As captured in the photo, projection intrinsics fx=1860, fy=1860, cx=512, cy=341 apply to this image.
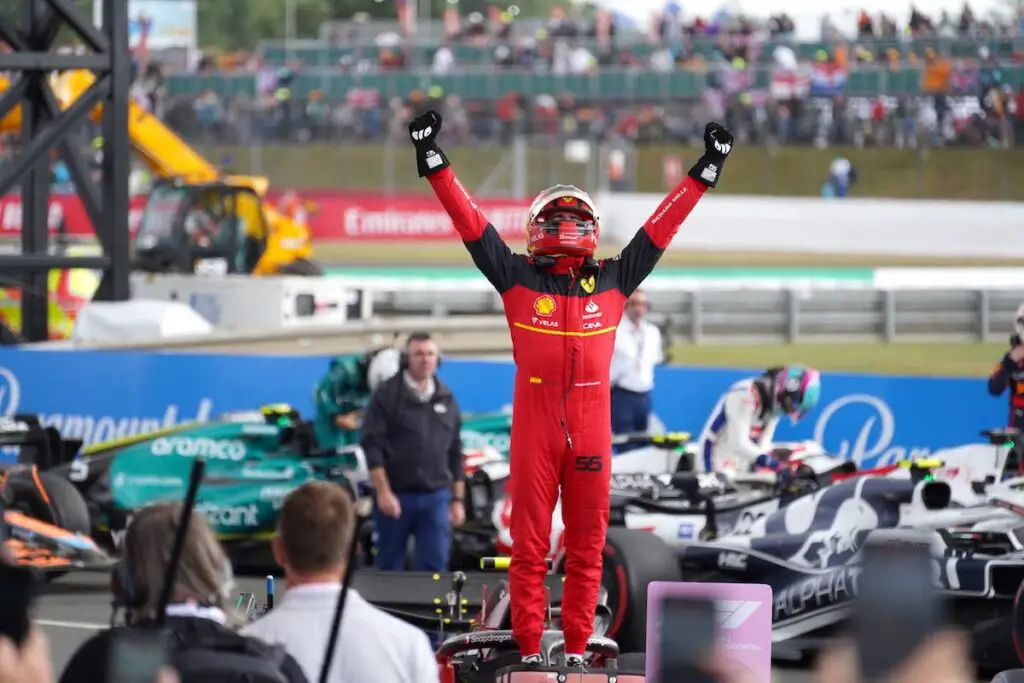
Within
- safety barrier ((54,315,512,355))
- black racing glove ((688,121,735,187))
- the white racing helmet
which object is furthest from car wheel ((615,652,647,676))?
safety barrier ((54,315,512,355))

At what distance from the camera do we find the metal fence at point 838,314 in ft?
73.7

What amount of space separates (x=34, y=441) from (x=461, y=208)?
5820mm

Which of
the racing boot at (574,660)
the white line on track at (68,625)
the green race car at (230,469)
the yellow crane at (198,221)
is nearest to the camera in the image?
the racing boot at (574,660)

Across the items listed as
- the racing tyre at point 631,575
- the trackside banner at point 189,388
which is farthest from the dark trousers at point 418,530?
the trackside banner at point 189,388

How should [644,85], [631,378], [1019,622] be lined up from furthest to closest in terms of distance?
1. [644,85]
2. [631,378]
3. [1019,622]

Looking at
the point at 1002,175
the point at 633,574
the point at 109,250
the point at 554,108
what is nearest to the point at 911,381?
the point at 633,574

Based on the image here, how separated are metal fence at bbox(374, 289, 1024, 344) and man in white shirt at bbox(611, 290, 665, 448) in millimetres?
9378

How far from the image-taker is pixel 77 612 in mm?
10273

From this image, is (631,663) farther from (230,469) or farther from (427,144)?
(230,469)

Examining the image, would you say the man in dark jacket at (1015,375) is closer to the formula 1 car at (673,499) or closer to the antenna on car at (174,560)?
the formula 1 car at (673,499)

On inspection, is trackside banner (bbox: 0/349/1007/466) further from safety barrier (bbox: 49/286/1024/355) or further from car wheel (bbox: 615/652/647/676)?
safety barrier (bbox: 49/286/1024/355)

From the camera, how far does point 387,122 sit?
41.6 metres

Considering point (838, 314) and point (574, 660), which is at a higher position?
point (838, 314)

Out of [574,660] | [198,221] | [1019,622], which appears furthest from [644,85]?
[574,660]
